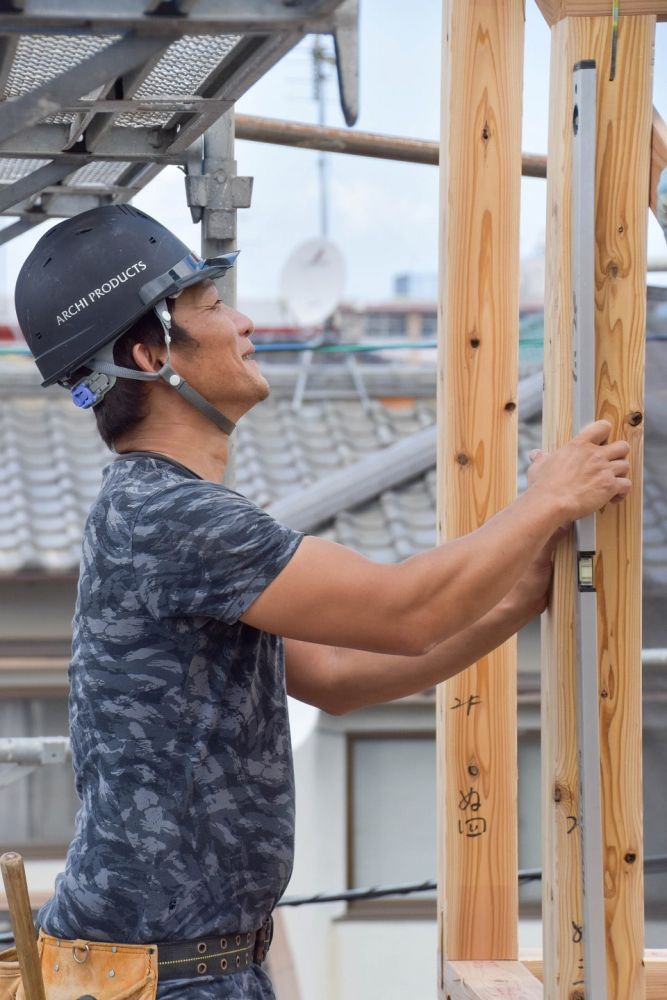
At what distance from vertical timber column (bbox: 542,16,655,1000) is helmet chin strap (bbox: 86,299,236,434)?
57 cm

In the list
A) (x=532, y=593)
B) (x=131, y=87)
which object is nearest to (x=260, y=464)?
(x=131, y=87)

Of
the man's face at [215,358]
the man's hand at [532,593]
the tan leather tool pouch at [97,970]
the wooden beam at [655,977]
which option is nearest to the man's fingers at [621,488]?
the man's hand at [532,593]

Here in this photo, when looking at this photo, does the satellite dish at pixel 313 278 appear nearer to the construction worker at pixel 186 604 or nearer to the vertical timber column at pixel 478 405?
the vertical timber column at pixel 478 405

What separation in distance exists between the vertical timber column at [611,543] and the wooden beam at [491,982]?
0.34 m

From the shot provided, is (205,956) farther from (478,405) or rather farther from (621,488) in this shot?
(478,405)

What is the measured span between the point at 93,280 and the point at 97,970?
1.04 m

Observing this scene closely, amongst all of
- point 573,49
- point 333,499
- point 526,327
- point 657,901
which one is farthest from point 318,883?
point 573,49

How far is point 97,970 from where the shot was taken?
77.5 inches

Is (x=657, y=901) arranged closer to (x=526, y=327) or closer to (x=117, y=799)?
(x=117, y=799)

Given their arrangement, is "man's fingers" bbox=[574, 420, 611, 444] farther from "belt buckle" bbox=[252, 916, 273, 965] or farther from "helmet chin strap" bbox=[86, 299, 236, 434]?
"belt buckle" bbox=[252, 916, 273, 965]

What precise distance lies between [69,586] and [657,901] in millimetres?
4076

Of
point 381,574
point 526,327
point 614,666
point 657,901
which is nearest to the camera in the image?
point 381,574

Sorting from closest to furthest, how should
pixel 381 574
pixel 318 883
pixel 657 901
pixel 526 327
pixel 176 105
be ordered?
pixel 381 574, pixel 176 105, pixel 657 901, pixel 318 883, pixel 526 327

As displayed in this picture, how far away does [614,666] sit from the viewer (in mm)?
2123
